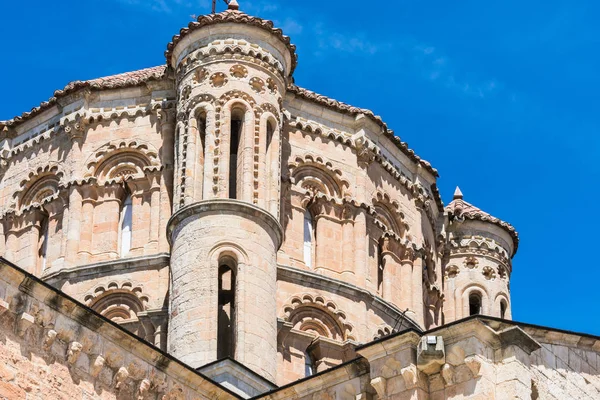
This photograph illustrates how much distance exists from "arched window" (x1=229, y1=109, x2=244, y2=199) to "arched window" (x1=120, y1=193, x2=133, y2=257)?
307cm

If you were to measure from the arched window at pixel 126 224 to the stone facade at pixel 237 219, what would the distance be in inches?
3.1

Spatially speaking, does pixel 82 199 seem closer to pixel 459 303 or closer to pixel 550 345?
pixel 459 303

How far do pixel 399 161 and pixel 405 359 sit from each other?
16.2 metres

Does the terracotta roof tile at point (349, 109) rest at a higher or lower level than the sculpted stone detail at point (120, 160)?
higher

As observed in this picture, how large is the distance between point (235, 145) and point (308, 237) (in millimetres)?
3209

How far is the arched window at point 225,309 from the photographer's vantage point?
114 ft

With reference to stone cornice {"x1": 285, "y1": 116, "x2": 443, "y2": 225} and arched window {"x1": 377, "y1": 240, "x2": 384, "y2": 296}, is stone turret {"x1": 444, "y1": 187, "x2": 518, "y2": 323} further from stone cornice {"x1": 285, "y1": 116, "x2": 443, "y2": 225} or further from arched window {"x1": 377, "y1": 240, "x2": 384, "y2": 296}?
arched window {"x1": 377, "y1": 240, "x2": 384, "y2": 296}

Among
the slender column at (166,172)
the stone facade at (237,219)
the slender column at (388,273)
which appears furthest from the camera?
the slender column at (388,273)

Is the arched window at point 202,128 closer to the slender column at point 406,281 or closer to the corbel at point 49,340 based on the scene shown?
the slender column at point 406,281

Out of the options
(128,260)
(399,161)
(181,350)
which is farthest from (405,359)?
(399,161)

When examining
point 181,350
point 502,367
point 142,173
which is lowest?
point 502,367

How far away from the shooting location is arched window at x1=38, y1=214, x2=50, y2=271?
3957cm

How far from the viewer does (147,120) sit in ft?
131

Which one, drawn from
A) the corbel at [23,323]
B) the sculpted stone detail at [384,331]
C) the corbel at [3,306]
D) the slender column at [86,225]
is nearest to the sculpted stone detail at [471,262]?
the sculpted stone detail at [384,331]
